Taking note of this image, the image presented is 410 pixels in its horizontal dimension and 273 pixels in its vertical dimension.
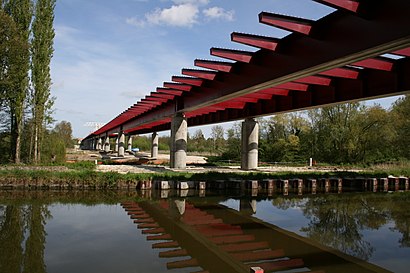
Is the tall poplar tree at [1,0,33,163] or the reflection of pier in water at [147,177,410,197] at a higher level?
the tall poplar tree at [1,0,33,163]

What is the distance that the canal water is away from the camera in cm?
718

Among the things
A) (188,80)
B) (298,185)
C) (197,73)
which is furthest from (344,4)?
(298,185)

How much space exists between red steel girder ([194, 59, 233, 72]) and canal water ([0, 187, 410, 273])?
224 inches

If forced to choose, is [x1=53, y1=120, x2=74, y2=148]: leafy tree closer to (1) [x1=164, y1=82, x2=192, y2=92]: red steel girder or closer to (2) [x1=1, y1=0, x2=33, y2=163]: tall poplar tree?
(2) [x1=1, y1=0, x2=33, y2=163]: tall poplar tree

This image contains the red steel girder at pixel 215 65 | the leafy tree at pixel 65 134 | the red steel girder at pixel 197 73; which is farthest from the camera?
the leafy tree at pixel 65 134

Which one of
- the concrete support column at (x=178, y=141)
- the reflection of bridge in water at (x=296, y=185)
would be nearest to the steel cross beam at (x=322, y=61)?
the concrete support column at (x=178, y=141)

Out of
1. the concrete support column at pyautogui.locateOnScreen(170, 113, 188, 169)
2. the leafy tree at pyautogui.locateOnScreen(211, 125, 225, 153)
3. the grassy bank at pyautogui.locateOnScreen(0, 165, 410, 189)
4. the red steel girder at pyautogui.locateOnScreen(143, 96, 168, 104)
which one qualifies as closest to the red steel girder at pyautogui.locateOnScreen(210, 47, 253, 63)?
the grassy bank at pyautogui.locateOnScreen(0, 165, 410, 189)

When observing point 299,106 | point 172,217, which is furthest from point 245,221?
point 299,106

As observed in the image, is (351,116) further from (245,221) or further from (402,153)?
(245,221)

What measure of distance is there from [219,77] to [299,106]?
5.40 metres

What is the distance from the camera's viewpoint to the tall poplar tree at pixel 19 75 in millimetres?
23328

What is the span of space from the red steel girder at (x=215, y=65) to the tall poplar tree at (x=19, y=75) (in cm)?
1540

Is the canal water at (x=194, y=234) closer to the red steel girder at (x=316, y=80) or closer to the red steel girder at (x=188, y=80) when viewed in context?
the red steel girder at (x=316, y=80)

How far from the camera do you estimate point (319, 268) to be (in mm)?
6980
